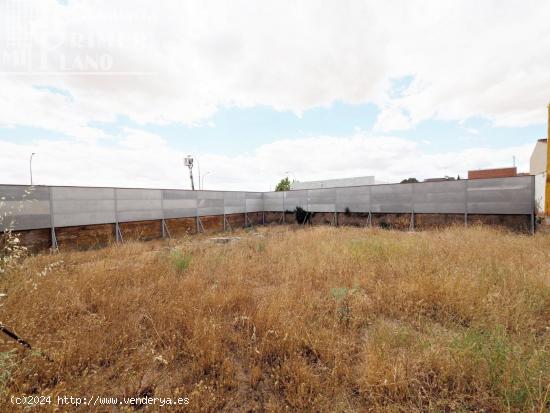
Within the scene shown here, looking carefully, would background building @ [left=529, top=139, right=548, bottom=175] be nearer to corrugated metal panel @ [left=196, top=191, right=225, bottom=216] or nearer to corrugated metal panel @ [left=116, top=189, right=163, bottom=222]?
corrugated metal panel @ [left=196, top=191, right=225, bottom=216]

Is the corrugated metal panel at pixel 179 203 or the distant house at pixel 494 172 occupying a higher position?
the distant house at pixel 494 172

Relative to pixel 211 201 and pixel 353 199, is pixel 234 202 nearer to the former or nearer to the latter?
pixel 211 201

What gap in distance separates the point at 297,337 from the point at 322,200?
1242 centimetres

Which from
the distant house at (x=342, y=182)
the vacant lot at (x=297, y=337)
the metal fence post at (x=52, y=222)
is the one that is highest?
the distant house at (x=342, y=182)

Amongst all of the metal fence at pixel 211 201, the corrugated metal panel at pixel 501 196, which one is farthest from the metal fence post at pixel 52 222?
the corrugated metal panel at pixel 501 196

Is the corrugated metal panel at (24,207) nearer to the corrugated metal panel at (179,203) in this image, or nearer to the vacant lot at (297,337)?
the corrugated metal panel at (179,203)

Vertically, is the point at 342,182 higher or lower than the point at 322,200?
higher

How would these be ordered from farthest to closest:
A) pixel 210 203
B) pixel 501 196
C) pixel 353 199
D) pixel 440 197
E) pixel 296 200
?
pixel 296 200 < pixel 210 203 < pixel 353 199 < pixel 440 197 < pixel 501 196

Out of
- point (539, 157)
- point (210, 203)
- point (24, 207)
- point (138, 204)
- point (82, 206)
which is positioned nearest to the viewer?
point (24, 207)

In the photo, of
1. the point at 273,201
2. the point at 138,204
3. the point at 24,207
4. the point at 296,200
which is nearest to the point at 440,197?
the point at 296,200

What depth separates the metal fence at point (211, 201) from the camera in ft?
24.2

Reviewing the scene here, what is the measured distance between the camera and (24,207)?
7.11 metres

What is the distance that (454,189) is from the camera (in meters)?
9.99

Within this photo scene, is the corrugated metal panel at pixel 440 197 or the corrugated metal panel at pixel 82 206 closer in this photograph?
the corrugated metal panel at pixel 82 206
